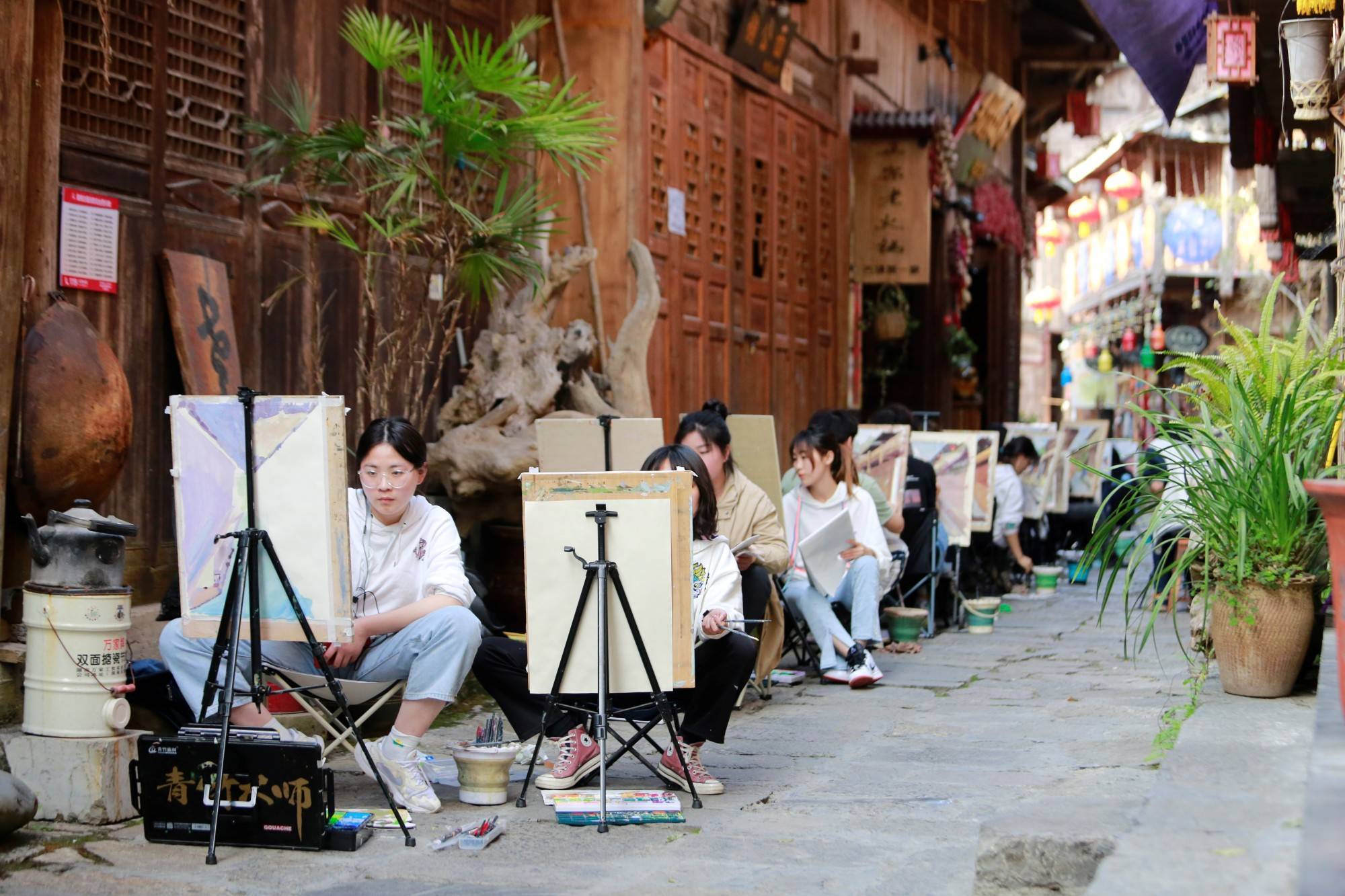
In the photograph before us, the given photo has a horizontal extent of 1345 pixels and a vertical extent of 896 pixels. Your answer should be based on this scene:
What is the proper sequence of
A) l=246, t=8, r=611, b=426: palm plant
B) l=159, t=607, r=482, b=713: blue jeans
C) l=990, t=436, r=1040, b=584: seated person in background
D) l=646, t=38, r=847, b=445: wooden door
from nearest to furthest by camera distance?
l=159, t=607, r=482, b=713: blue jeans
l=246, t=8, r=611, b=426: palm plant
l=646, t=38, r=847, b=445: wooden door
l=990, t=436, r=1040, b=584: seated person in background

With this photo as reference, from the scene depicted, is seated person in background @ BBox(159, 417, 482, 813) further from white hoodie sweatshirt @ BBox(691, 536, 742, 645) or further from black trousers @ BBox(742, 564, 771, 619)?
black trousers @ BBox(742, 564, 771, 619)

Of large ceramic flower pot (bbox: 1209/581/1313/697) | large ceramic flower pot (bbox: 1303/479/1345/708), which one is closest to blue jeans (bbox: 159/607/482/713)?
large ceramic flower pot (bbox: 1303/479/1345/708)

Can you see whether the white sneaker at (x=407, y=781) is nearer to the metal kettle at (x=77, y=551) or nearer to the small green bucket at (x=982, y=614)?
the metal kettle at (x=77, y=551)

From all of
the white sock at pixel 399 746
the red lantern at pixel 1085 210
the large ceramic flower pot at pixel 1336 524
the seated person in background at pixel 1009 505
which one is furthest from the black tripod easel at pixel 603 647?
the red lantern at pixel 1085 210

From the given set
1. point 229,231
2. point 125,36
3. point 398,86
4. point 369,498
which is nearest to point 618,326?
point 398,86

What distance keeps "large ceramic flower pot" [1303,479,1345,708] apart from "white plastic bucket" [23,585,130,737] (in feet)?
11.8

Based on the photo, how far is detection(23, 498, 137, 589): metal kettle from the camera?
17.0 ft

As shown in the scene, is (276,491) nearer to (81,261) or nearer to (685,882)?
(685,882)

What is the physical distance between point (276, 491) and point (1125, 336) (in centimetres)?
3267

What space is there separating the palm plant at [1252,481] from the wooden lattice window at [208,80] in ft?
13.5

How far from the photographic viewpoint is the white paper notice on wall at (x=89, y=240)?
6309 millimetres

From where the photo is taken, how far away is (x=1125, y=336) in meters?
35.4

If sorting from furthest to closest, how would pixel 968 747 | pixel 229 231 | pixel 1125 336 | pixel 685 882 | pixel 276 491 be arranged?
1. pixel 1125 336
2. pixel 229 231
3. pixel 968 747
4. pixel 276 491
5. pixel 685 882

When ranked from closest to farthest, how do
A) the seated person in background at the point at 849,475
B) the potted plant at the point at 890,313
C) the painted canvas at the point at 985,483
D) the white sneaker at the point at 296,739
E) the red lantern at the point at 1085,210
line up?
the white sneaker at the point at 296,739, the seated person in background at the point at 849,475, the painted canvas at the point at 985,483, the potted plant at the point at 890,313, the red lantern at the point at 1085,210
